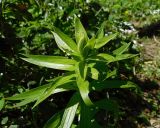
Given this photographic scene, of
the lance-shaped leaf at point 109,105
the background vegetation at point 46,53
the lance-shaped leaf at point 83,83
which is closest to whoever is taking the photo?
the lance-shaped leaf at point 83,83

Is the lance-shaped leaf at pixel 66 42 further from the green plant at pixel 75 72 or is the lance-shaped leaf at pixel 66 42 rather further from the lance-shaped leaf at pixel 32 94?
the lance-shaped leaf at pixel 32 94

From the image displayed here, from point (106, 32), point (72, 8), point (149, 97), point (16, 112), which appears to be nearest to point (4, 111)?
point (16, 112)

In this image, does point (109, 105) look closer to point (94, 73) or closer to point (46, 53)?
point (94, 73)

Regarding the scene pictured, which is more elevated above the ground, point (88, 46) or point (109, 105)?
point (88, 46)

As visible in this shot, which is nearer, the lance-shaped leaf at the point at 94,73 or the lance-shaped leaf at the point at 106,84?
the lance-shaped leaf at the point at 94,73

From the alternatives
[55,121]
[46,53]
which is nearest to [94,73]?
[55,121]

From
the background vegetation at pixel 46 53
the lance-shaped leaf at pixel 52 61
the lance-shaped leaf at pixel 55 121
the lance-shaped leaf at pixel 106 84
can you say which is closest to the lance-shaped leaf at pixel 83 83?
the lance-shaped leaf at pixel 52 61

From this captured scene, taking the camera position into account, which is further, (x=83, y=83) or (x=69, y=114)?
(x=69, y=114)

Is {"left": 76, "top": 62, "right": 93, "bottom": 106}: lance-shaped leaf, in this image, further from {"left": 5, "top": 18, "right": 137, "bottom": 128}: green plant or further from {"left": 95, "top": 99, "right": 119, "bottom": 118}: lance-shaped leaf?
{"left": 95, "top": 99, "right": 119, "bottom": 118}: lance-shaped leaf

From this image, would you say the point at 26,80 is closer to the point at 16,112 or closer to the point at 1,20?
the point at 16,112

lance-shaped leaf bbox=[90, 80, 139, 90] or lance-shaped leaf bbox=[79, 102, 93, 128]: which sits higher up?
lance-shaped leaf bbox=[90, 80, 139, 90]

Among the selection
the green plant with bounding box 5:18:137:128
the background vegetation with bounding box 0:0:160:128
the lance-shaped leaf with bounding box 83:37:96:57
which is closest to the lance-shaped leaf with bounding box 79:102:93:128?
the green plant with bounding box 5:18:137:128
